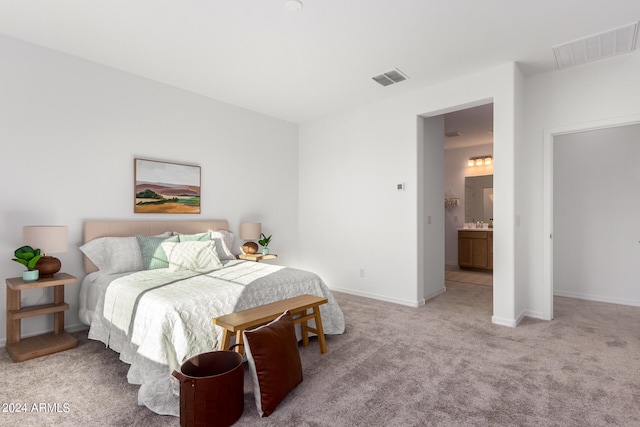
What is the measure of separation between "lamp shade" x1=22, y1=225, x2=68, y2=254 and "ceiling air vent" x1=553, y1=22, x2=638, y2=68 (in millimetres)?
4756

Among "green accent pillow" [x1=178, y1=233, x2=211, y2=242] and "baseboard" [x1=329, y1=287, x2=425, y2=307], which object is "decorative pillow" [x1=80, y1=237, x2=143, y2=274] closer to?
"green accent pillow" [x1=178, y1=233, x2=211, y2=242]

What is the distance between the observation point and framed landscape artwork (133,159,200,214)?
3.86 m

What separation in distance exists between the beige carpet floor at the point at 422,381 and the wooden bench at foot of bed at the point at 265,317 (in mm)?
205

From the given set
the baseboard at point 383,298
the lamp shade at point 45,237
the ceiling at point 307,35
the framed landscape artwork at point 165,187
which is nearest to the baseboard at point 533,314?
the baseboard at point 383,298

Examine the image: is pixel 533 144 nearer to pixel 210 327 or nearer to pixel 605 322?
pixel 605 322

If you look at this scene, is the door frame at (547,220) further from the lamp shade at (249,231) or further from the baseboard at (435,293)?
the lamp shade at (249,231)

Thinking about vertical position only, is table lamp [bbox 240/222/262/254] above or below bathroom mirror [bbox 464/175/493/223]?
below

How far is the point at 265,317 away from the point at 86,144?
8.80 ft

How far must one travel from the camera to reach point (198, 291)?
252 centimetres

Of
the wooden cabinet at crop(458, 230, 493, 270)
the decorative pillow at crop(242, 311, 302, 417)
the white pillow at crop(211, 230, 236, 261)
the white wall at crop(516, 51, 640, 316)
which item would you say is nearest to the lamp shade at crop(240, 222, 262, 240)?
the white pillow at crop(211, 230, 236, 261)

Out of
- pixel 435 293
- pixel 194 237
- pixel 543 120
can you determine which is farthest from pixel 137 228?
pixel 543 120

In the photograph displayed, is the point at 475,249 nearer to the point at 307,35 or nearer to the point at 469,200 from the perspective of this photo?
the point at 469,200

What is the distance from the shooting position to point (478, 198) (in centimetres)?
761

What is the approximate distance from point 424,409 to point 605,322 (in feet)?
9.52
